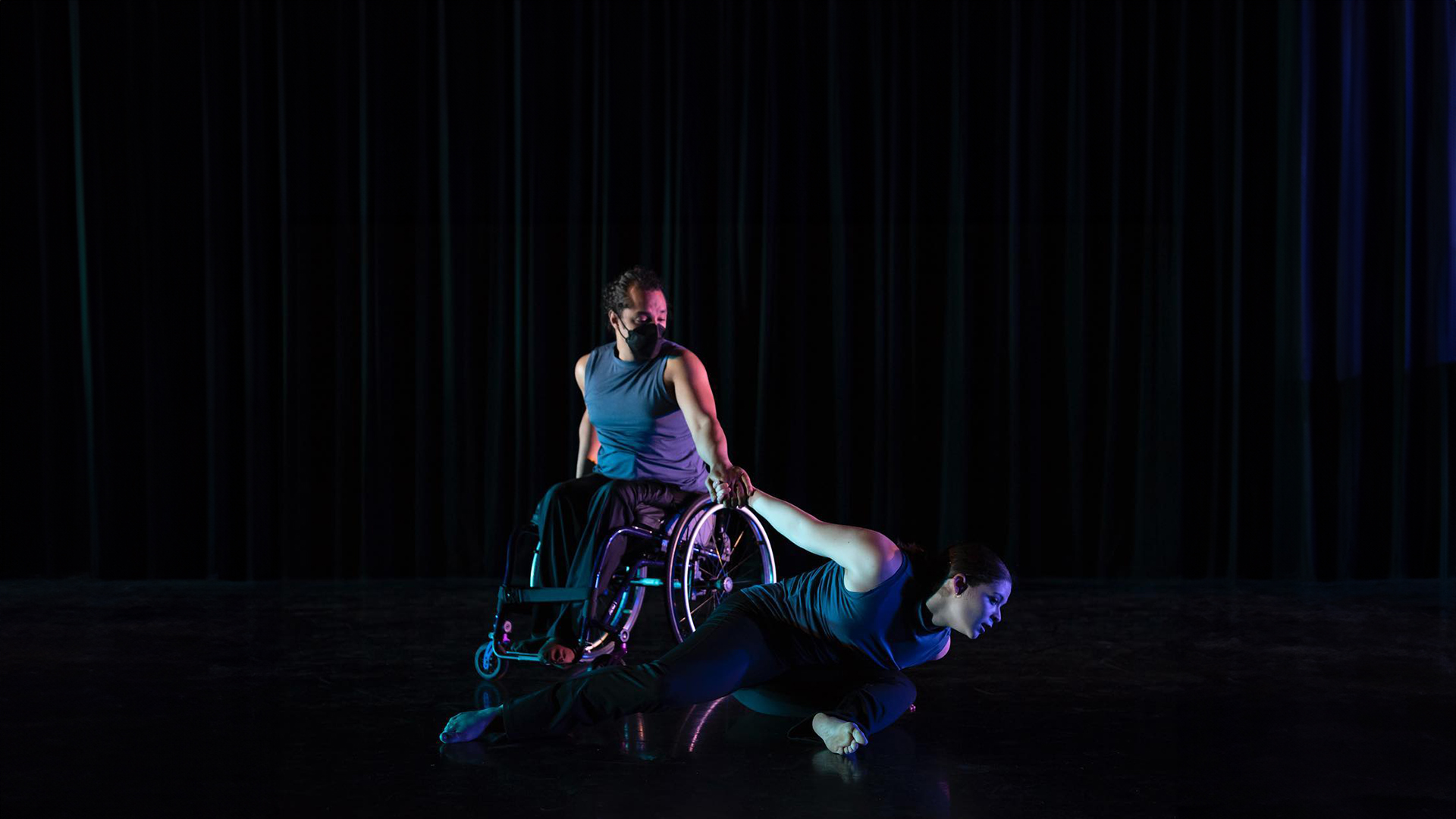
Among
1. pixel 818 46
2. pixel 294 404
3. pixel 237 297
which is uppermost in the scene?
pixel 818 46

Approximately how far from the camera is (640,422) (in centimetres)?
345

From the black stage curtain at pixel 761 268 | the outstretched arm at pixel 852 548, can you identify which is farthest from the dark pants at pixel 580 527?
the black stage curtain at pixel 761 268

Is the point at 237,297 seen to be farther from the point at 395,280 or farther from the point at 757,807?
the point at 757,807

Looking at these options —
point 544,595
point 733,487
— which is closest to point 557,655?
point 544,595

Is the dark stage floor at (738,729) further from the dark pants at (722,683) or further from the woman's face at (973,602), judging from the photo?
the woman's face at (973,602)

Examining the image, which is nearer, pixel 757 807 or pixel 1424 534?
pixel 757 807

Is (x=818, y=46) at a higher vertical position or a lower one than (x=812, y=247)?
higher

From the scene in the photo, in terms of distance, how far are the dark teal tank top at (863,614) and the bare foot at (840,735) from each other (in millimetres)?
167

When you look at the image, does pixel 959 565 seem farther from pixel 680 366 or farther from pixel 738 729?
pixel 680 366

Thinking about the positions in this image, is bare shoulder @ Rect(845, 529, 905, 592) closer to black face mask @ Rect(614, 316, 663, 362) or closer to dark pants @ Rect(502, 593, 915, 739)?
dark pants @ Rect(502, 593, 915, 739)

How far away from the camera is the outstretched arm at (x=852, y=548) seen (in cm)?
269

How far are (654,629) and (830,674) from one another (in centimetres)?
144

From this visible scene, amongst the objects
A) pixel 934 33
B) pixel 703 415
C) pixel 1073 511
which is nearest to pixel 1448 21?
pixel 934 33

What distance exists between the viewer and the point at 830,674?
2.88 meters
